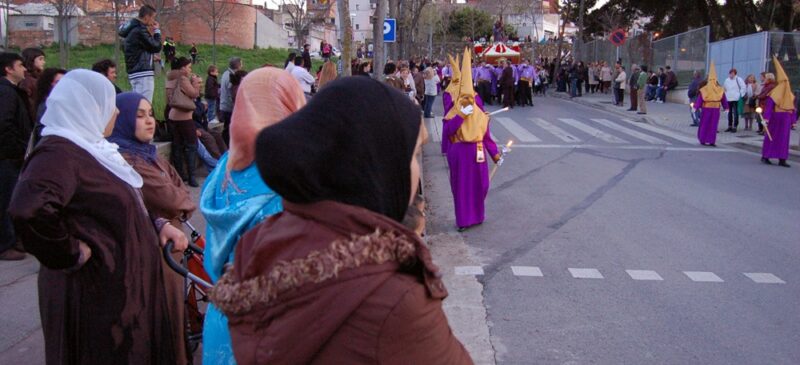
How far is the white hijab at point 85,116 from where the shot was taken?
122 inches

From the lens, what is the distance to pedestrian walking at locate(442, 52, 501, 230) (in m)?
8.20

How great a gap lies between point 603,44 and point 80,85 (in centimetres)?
4094

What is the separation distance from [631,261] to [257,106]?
17.2 ft

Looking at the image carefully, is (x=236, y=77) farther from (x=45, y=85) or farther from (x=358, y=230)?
(x=358, y=230)

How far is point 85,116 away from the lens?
3.15 metres

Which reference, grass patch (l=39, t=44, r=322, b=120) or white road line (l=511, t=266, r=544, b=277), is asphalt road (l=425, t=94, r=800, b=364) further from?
grass patch (l=39, t=44, r=322, b=120)

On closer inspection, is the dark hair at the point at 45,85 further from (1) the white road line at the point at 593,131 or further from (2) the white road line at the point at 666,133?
(2) the white road line at the point at 666,133

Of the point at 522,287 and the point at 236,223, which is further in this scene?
the point at 522,287

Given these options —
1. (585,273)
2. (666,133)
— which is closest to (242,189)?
(585,273)

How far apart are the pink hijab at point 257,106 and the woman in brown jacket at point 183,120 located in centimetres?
723

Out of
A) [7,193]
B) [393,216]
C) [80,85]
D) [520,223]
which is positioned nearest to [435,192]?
[520,223]

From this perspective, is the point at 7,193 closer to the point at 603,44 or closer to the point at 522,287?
the point at 522,287

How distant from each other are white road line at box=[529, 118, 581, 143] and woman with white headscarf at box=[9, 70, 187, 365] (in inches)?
590

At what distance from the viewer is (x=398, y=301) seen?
1.50 m
